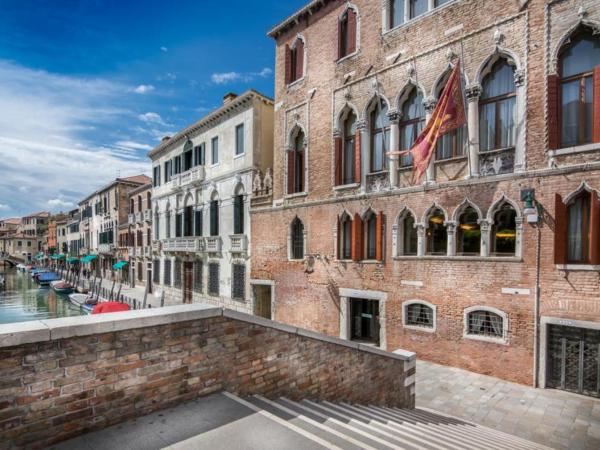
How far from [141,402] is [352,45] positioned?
12244 mm

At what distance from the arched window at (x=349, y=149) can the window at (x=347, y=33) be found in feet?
7.52

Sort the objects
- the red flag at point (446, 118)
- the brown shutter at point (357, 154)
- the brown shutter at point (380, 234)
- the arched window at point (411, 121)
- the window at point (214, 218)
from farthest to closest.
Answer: the window at point (214, 218), the brown shutter at point (357, 154), the brown shutter at point (380, 234), the arched window at point (411, 121), the red flag at point (446, 118)

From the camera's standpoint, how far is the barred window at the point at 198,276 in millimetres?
19297

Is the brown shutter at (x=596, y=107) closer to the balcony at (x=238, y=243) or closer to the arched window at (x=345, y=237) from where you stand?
the arched window at (x=345, y=237)

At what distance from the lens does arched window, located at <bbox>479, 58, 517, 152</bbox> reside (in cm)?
870

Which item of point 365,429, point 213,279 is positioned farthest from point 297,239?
point 365,429

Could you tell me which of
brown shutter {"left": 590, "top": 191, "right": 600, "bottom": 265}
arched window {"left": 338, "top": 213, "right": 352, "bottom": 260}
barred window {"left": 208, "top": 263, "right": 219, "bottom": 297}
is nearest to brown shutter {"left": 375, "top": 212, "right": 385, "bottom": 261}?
arched window {"left": 338, "top": 213, "right": 352, "bottom": 260}

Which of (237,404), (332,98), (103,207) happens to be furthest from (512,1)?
(103,207)

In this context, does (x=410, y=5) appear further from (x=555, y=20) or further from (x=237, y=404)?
(x=237, y=404)

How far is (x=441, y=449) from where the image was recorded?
3908 millimetres

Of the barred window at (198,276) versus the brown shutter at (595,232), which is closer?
the brown shutter at (595,232)

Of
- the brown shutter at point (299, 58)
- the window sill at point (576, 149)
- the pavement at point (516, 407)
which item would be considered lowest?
the pavement at point (516, 407)

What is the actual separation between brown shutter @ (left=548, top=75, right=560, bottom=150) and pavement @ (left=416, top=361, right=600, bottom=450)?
5613 mm

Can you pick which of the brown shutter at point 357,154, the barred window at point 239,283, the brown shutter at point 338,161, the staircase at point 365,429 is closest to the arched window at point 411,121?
the brown shutter at point 357,154
